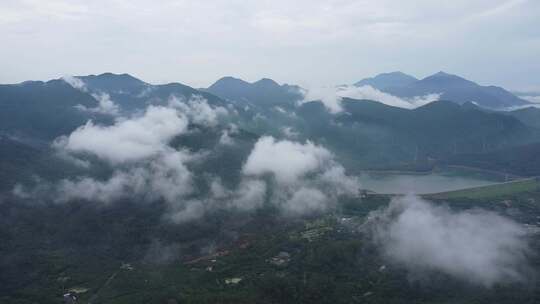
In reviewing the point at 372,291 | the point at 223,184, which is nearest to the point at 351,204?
the point at 223,184

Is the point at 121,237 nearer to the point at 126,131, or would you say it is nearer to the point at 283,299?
the point at 283,299

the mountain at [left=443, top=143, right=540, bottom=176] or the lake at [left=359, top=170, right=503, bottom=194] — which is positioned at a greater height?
the mountain at [left=443, top=143, right=540, bottom=176]

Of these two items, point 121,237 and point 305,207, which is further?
point 305,207

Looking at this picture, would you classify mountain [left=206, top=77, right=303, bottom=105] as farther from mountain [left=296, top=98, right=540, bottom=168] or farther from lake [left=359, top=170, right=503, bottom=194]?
lake [left=359, top=170, right=503, bottom=194]

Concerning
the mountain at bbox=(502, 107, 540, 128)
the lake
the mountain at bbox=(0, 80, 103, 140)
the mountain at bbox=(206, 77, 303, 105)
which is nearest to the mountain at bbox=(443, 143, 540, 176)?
the lake

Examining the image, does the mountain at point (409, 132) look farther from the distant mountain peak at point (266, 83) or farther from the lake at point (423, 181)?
the distant mountain peak at point (266, 83)

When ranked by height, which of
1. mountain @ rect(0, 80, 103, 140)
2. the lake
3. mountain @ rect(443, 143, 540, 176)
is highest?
mountain @ rect(0, 80, 103, 140)

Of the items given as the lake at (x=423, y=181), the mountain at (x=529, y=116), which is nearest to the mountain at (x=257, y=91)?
the lake at (x=423, y=181)
